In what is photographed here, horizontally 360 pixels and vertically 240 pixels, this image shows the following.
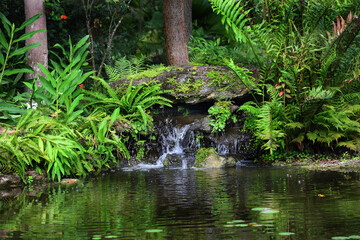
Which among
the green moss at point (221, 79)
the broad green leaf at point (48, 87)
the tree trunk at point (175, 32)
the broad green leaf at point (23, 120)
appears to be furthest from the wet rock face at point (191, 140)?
the broad green leaf at point (23, 120)

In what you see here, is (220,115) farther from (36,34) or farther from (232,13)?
(36,34)

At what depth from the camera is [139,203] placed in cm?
455

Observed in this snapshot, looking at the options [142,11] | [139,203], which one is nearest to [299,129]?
[139,203]

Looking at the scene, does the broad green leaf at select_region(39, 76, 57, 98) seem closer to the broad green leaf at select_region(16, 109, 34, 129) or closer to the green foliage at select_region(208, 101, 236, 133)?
the broad green leaf at select_region(16, 109, 34, 129)

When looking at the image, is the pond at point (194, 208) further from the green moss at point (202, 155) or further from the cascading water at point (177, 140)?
the cascading water at point (177, 140)

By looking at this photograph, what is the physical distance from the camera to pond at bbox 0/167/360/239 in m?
3.26

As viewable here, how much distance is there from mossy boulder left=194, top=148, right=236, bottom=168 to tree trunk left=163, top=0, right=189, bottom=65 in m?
→ 3.02

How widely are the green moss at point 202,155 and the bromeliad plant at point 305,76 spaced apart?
0.90 metres

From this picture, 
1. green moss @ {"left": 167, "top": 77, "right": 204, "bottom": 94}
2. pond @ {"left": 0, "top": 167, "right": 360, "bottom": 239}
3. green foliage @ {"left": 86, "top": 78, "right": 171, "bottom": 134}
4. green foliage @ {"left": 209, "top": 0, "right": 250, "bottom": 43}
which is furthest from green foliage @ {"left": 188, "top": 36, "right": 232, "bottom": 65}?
pond @ {"left": 0, "top": 167, "right": 360, "bottom": 239}

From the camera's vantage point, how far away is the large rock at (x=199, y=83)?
9078 mm

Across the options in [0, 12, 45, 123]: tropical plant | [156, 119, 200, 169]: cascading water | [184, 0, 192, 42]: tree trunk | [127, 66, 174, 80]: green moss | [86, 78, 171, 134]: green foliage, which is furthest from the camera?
[184, 0, 192, 42]: tree trunk

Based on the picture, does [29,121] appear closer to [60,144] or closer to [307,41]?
[60,144]

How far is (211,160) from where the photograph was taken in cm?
791

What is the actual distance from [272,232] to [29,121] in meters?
4.59
